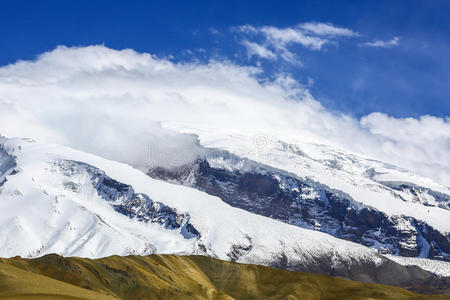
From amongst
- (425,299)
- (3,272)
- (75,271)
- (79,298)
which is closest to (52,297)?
(79,298)

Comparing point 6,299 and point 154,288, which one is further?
point 154,288

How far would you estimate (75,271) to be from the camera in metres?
188

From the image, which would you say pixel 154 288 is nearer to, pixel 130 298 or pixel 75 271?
pixel 130 298

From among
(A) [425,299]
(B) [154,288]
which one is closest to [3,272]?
(B) [154,288]

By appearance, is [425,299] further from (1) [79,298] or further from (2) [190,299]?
(1) [79,298]

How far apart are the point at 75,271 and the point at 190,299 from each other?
36428mm

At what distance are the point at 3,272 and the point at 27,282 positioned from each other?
29.8 ft

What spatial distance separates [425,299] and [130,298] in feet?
308

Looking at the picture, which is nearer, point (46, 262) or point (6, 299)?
point (6, 299)

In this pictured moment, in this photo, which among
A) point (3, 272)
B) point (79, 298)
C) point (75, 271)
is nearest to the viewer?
point (79, 298)

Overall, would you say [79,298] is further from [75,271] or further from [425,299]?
[425,299]

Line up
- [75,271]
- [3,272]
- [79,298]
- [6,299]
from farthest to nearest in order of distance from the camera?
[75,271] < [3,272] < [79,298] < [6,299]

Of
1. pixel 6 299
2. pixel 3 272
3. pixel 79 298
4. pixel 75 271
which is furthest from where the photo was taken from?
pixel 75 271

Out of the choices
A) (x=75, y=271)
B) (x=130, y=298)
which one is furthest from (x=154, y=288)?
(x=75, y=271)
